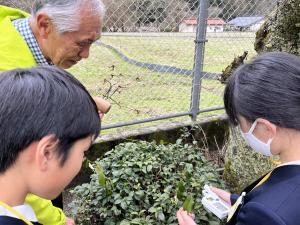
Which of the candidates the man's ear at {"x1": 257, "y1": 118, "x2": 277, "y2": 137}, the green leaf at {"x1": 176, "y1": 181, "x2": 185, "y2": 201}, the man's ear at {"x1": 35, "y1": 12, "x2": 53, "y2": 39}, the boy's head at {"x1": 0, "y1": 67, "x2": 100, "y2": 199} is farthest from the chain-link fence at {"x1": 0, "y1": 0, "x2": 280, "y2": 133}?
the boy's head at {"x1": 0, "y1": 67, "x2": 100, "y2": 199}

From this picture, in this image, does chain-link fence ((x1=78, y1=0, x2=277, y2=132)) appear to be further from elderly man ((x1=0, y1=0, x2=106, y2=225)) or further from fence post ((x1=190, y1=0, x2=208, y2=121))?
elderly man ((x1=0, y1=0, x2=106, y2=225))

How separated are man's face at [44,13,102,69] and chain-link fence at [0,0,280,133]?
4.18 feet

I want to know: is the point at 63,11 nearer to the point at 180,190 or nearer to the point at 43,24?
the point at 43,24

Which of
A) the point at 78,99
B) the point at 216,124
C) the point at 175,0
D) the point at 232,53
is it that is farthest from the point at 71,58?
the point at 232,53

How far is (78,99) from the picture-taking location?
103cm

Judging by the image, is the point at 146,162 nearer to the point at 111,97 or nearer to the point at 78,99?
the point at 111,97

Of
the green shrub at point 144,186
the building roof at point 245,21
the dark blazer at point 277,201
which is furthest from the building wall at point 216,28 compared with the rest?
the dark blazer at point 277,201

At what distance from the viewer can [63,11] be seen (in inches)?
68.4

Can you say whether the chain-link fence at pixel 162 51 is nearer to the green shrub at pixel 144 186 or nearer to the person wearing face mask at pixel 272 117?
Answer: the green shrub at pixel 144 186

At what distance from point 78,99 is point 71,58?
0.95 m

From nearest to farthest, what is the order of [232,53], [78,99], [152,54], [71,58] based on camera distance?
[78,99]
[71,58]
[152,54]
[232,53]

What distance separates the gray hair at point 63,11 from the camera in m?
1.74

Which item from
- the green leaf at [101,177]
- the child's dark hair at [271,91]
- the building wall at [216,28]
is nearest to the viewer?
the child's dark hair at [271,91]

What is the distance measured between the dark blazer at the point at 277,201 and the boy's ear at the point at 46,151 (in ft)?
2.08
